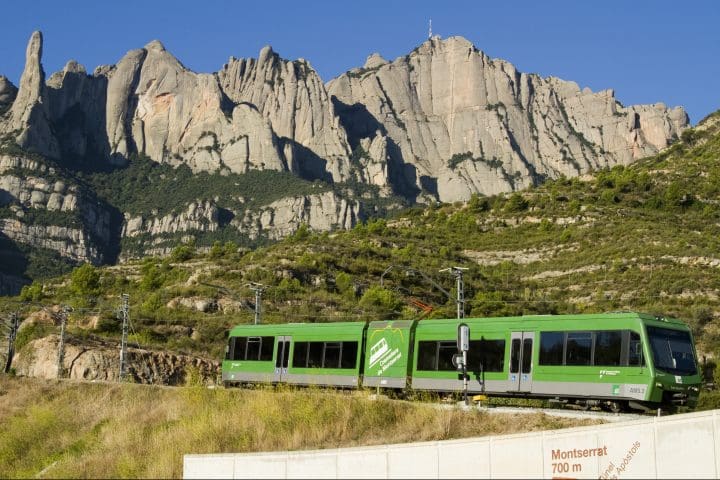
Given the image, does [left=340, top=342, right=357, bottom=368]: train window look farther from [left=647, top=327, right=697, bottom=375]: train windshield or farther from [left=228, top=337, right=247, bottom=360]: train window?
[left=647, top=327, right=697, bottom=375]: train windshield

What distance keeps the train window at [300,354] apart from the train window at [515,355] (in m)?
9.25

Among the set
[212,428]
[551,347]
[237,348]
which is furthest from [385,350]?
[212,428]

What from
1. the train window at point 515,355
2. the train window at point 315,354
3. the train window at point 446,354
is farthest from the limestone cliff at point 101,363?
the train window at point 515,355

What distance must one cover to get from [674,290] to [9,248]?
15341 centimetres

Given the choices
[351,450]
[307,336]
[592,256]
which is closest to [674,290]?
[592,256]

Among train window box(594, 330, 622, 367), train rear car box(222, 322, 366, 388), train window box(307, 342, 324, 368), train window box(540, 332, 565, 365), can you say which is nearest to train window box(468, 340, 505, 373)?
train window box(540, 332, 565, 365)

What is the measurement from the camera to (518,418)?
21.4m

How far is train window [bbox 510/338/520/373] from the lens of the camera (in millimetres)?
26578

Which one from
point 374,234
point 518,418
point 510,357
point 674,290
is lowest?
point 518,418

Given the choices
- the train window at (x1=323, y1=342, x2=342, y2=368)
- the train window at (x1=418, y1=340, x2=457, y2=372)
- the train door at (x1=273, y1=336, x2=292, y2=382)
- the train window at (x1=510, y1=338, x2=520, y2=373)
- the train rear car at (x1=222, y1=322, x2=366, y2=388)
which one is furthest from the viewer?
the train door at (x1=273, y1=336, x2=292, y2=382)

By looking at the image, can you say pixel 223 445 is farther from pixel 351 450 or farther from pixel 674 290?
pixel 674 290

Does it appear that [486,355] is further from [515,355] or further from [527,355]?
[527,355]

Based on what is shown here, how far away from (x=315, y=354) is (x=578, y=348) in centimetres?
1093

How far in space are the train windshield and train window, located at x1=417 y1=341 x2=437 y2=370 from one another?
7490 millimetres
